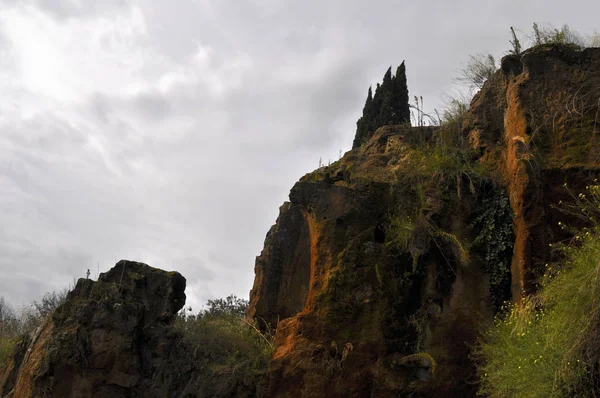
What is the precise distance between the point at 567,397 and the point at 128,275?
843cm

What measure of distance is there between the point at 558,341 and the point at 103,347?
7625 mm

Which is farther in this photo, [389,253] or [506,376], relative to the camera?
[389,253]

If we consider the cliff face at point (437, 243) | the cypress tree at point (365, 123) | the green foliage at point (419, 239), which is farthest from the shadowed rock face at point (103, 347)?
the cypress tree at point (365, 123)

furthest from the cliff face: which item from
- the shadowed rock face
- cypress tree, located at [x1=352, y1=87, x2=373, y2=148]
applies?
cypress tree, located at [x1=352, y1=87, x2=373, y2=148]

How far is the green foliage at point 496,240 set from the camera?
9625 millimetres

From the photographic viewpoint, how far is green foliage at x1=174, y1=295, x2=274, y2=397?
10.5 meters

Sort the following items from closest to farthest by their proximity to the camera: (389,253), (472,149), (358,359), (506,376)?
(506,376) → (358,359) → (389,253) → (472,149)

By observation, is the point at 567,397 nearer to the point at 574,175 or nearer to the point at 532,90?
the point at 574,175

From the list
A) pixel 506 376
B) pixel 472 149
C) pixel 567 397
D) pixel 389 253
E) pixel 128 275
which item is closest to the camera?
pixel 567 397

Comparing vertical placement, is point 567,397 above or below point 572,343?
below

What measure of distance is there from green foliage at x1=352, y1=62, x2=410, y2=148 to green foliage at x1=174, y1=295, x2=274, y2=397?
10.4 metres

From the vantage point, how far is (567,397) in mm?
6809

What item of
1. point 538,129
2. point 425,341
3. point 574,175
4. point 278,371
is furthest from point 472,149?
point 278,371

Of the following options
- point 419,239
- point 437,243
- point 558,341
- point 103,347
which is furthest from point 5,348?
point 558,341
